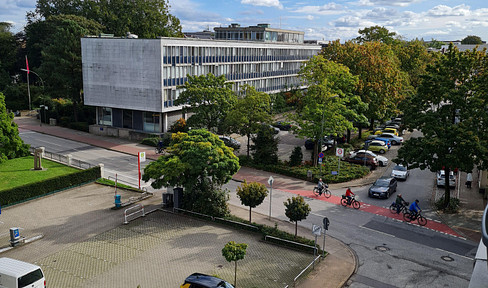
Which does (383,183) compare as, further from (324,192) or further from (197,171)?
(197,171)

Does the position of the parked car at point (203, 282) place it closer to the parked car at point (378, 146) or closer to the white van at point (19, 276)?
the white van at point (19, 276)

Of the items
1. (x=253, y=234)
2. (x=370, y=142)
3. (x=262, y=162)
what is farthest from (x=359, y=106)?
(x=253, y=234)

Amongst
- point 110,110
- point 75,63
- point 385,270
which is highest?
point 75,63

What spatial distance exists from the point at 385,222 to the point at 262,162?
1601 cm

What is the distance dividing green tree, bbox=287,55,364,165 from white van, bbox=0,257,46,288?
26.6 m

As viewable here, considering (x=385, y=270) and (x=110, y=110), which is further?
(x=110, y=110)

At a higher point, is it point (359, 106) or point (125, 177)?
point (359, 106)

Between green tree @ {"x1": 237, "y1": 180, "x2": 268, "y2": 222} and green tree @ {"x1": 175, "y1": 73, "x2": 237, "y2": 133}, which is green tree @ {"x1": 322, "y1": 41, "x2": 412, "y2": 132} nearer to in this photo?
green tree @ {"x1": 175, "y1": 73, "x2": 237, "y2": 133}

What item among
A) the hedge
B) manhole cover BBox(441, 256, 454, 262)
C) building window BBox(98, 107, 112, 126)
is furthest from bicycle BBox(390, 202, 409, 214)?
building window BBox(98, 107, 112, 126)

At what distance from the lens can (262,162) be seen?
42281mm

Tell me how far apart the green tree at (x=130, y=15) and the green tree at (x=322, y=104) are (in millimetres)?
43292

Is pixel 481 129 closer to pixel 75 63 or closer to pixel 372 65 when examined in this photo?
pixel 372 65

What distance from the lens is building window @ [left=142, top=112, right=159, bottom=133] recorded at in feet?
177

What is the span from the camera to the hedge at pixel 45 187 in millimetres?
29781
